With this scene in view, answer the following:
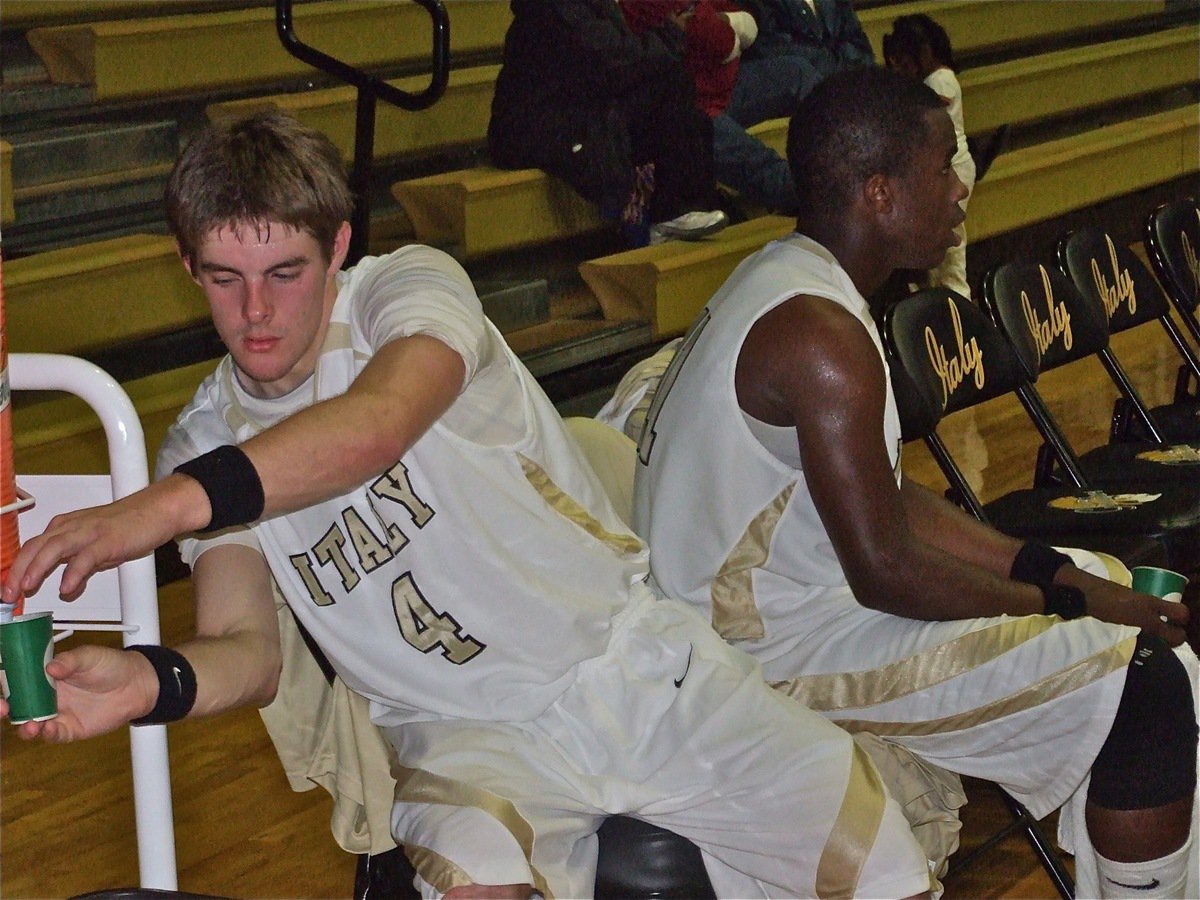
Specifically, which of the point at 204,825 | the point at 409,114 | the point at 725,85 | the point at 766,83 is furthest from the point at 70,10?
the point at 204,825

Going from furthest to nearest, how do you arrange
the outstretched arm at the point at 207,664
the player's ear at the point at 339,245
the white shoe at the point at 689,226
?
the white shoe at the point at 689,226 < the player's ear at the point at 339,245 < the outstretched arm at the point at 207,664

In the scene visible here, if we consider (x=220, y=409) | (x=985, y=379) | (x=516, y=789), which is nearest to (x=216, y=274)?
(x=220, y=409)

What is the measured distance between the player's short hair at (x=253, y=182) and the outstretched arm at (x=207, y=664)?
0.36 m

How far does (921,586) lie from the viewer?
2.10m

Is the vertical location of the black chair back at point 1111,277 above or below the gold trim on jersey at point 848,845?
above

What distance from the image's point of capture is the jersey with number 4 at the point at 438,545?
5.82 ft

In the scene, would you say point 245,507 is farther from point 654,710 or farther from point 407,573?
point 654,710

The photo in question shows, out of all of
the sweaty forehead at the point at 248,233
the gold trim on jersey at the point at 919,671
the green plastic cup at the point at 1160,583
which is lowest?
the gold trim on jersey at the point at 919,671

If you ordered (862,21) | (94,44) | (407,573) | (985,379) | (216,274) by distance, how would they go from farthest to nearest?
1. (862,21)
2. (94,44)
3. (985,379)
4. (407,573)
5. (216,274)

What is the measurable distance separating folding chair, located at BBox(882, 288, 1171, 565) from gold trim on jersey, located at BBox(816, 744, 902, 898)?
1292mm

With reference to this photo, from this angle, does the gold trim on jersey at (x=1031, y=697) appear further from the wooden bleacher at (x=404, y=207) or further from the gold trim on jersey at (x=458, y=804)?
the wooden bleacher at (x=404, y=207)

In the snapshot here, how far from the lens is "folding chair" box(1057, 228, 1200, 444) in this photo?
4.02 meters

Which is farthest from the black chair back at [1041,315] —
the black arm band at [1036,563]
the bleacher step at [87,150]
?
the bleacher step at [87,150]

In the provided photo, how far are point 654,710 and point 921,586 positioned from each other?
1.46 feet
